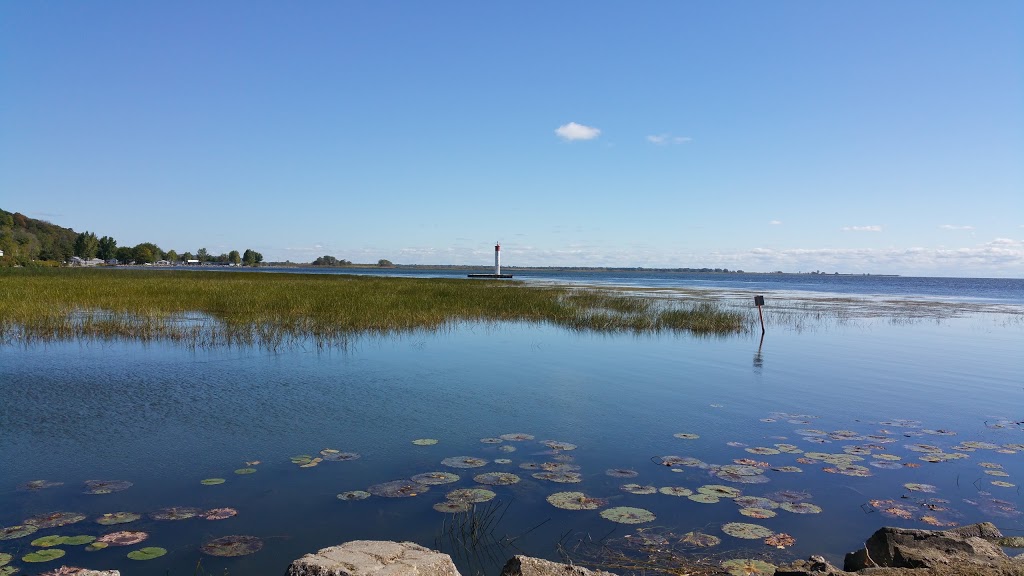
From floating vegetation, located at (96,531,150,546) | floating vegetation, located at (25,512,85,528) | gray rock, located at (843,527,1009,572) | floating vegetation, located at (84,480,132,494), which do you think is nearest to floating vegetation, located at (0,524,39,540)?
floating vegetation, located at (25,512,85,528)

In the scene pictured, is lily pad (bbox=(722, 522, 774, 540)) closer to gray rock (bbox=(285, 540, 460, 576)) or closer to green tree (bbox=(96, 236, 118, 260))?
gray rock (bbox=(285, 540, 460, 576))

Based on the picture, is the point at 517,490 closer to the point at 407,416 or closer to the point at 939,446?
the point at 407,416

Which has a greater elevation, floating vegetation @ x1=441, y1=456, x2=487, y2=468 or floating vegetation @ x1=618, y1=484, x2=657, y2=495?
floating vegetation @ x1=441, y1=456, x2=487, y2=468

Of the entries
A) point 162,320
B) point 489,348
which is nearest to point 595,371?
point 489,348

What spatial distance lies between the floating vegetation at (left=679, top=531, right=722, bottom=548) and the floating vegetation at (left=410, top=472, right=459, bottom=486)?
262 centimetres

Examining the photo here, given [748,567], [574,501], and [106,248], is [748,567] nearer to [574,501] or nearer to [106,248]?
[574,501]

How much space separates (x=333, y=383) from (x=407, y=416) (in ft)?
10.2

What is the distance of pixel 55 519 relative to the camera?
5699 millimetres

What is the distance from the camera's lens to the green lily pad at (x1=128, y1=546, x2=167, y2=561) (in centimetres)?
508

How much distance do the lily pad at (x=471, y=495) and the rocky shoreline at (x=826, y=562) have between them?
1.94 metres

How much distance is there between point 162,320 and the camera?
850 inches

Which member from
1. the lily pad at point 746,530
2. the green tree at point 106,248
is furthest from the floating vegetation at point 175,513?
the green tree at point 106,248

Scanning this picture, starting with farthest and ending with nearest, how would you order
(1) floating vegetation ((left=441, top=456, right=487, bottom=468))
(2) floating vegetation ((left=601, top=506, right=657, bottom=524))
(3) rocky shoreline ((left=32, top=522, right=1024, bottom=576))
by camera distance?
(1) floating vegetation ((left=441, top=456, right=487, bottom=468)) → (2) floating vegetation ((left=601, top=506, right=657, bottom=524)) → (3) rocky shoreline ((left=32, top=522, right=1024, bottom=576))

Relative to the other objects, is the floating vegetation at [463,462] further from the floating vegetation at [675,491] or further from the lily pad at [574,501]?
the floating vegetation at [675,491]
